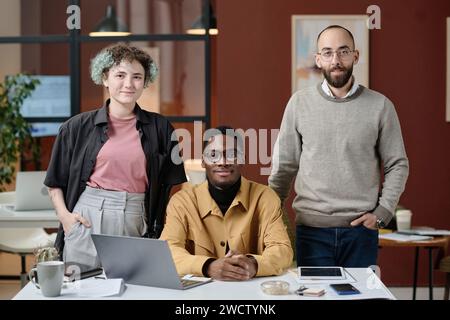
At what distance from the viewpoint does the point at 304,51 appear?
5.89 meters

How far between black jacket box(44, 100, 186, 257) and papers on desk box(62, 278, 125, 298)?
0.63 meters

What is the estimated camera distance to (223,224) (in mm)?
2984

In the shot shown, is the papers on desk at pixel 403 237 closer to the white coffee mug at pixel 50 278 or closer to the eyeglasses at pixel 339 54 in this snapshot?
the eyeglasses at pixel 339 54

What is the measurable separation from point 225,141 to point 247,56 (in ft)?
9.81

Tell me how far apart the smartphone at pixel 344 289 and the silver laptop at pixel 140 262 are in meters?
0.43

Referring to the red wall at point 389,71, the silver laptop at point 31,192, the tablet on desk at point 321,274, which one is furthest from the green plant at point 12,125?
the tablet on desk at point 321,274

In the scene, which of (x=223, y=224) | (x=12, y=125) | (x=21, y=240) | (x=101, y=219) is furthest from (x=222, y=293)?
(x=12, y=125)

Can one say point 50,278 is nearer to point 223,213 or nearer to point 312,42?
point 223,213

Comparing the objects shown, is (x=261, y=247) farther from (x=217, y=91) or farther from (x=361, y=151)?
(x=217, y=91)

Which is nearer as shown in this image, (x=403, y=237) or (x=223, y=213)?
(x=223, y=213)

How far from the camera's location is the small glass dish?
2.45 m

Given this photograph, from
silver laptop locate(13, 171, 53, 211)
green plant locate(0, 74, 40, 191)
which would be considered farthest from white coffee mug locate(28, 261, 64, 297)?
green plant locate(0, 74, 40, 191)

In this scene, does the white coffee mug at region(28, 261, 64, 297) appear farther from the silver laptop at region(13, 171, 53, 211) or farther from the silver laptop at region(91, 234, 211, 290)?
the silver laptop at region(13, 171, 53, 211)

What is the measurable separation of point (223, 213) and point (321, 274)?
482 millimetres
